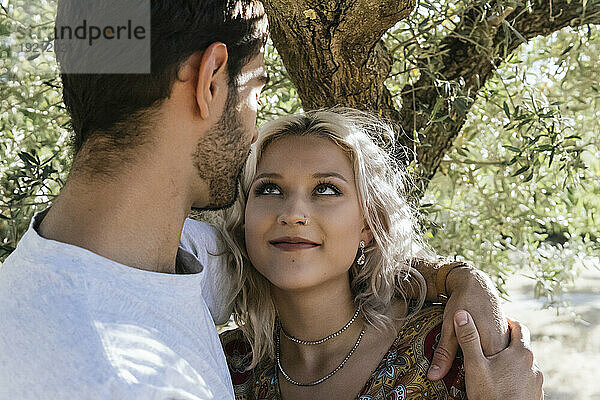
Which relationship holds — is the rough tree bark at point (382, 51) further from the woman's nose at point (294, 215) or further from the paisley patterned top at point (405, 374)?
the paisley patterned top at point (405, 374)

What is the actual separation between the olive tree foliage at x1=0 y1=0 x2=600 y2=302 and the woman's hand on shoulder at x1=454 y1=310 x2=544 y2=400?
0.92 m

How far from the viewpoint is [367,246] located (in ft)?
7.86

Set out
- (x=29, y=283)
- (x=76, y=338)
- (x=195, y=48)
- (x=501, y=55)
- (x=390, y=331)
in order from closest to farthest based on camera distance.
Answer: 1. (x=76, y=338)
2. (x=29, y=283)
3. (x=195, y=48)
4. (x=390, y=331)
5. (x=501, y=55)

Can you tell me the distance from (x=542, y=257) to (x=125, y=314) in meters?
2.84

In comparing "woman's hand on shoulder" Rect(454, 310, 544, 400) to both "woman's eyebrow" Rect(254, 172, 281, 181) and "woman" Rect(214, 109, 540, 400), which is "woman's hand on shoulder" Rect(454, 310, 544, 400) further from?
"woman's eyebrow" Rect(254, 172, 281, 181)

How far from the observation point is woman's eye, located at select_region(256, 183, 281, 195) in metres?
2.27

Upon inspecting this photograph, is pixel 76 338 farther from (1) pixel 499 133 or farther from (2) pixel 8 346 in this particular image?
(1) pixel 499 133

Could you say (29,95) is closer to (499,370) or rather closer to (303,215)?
(303,215)

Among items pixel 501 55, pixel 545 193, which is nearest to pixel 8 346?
pixel 501 55

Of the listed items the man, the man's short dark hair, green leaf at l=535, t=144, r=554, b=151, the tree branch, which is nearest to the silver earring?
the tree branch

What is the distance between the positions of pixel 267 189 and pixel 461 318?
27.6 inches

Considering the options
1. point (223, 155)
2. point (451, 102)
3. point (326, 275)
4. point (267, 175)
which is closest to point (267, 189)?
point (267, 175)

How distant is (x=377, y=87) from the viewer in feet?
8.68

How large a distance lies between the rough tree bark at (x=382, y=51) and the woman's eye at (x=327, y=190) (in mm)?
446
